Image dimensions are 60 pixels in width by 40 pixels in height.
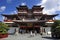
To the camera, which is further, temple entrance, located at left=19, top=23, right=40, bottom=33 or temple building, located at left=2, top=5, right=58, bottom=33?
temple building, located at left=2, top=5, right=58, bottom=33

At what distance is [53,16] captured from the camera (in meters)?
60.8

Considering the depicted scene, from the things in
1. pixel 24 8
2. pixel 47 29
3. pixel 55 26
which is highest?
pixel 24 8

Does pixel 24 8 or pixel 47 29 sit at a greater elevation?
pixel 24 8

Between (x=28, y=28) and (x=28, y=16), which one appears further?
(x=28, y=16)

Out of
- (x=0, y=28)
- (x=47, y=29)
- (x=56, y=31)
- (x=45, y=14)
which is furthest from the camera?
(x=45, y=14)

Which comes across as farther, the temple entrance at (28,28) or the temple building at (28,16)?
the temple building at (28,16)

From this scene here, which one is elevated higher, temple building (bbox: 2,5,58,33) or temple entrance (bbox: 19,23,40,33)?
temple building (bbox: 2,5,58,33)

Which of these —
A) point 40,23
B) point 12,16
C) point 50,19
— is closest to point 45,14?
point 50,19

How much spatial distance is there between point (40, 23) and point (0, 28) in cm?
2291

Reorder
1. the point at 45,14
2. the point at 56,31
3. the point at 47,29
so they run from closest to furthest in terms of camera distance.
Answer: the point at 56,31 → the point at 47,29 → the point at 45,14

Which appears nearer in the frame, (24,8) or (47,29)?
(47,29)

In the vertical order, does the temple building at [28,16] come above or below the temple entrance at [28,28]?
above

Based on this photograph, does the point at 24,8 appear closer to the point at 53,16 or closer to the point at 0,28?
the point at 53,16

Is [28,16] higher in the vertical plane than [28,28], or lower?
higher
